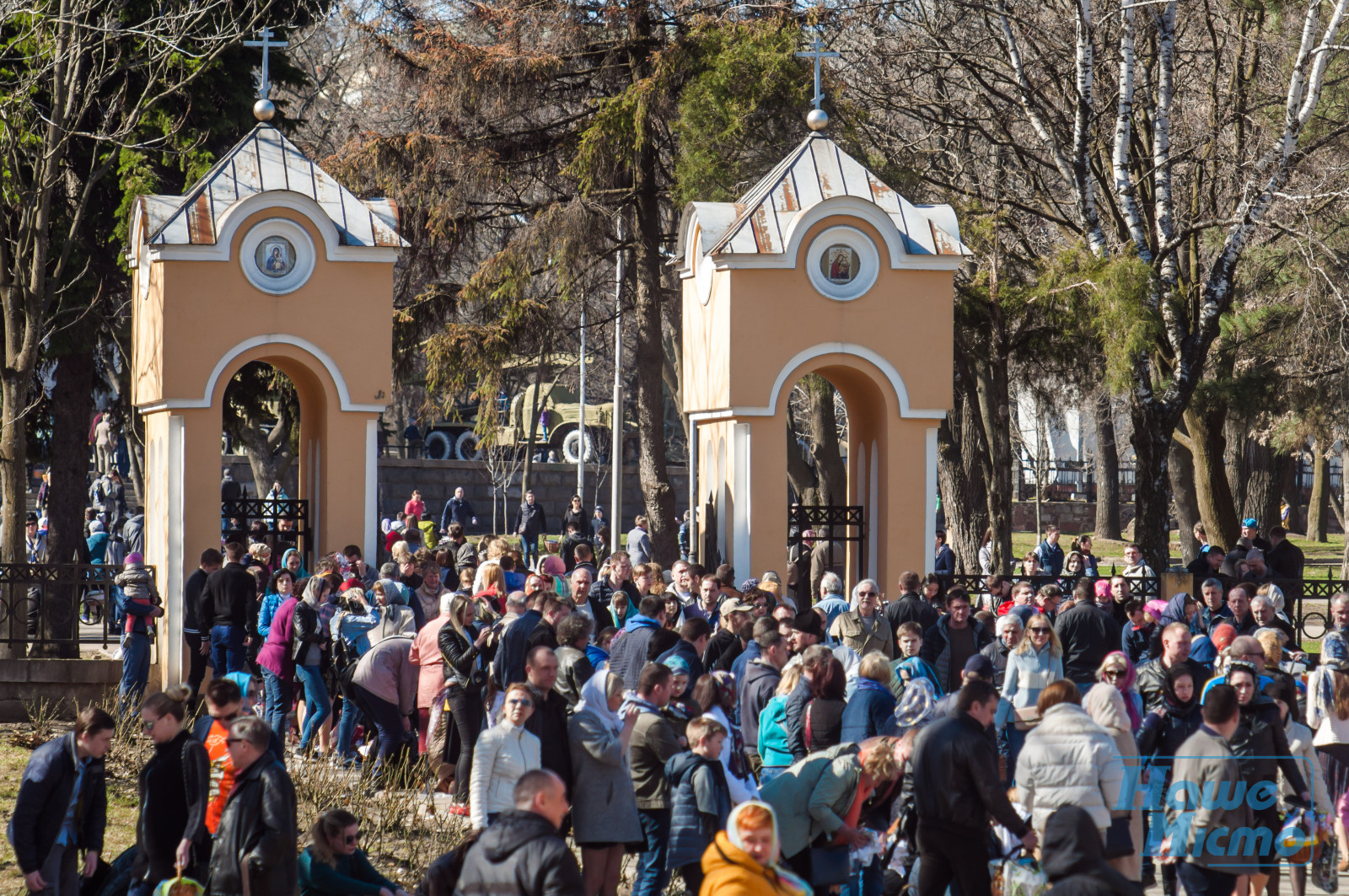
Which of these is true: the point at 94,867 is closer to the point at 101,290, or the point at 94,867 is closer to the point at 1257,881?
the point at 1257,881

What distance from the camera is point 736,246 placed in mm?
15570

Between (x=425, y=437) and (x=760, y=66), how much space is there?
868 inches

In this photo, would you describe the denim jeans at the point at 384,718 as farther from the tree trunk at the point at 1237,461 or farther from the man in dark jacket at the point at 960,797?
the tree trunk at the point at 1237,461

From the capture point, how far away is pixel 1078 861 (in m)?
5.55

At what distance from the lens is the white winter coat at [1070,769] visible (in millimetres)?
7078

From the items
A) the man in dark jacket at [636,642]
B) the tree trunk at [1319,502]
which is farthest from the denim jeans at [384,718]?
the tree trunk at [1319,502]

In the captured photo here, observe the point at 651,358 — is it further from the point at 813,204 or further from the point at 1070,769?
the point at 1070,769

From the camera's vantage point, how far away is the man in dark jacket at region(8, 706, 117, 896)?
716 centimetres

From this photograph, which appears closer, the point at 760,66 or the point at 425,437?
the point at 760,66

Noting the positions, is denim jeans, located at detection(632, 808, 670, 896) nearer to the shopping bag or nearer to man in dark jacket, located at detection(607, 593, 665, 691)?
man in dark jacket, located at detection(607, 593, 665, 691)

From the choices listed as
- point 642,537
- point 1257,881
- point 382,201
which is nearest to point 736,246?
point 382,201

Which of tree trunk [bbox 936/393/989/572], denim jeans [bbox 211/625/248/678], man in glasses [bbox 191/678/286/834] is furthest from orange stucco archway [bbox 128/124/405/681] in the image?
tree trunk [bbox 936/393/989/572]

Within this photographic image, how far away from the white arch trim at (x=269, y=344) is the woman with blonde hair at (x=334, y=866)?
30.4ft

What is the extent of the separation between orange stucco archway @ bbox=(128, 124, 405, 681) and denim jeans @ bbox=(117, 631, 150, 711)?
6.03 ft
